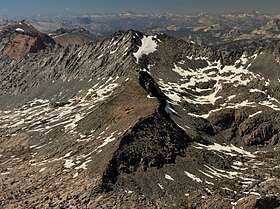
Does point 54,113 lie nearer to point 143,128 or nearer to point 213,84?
point 143,128

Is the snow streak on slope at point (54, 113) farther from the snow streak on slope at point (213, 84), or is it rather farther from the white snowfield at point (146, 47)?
the snow streak on slope at point (213, 84)

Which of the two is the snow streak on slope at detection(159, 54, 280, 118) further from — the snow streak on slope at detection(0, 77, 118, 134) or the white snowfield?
the snow streak on slope at detection(0, 77, 118, 134)

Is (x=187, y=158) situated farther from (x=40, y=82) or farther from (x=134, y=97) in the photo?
(x=40, y=82)

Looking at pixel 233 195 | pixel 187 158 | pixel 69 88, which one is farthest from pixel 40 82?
pixel 233 195

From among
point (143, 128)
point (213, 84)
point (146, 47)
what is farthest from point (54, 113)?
point (213, 84)

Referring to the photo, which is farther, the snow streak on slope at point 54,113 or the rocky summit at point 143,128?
the snow streak on slope at point 54,113

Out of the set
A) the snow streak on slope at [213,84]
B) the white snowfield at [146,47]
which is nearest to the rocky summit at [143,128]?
the snow streak on slope at [213,84]
